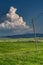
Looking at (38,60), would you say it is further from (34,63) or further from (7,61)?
(7,61)

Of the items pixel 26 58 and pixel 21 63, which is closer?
pixel 21 63

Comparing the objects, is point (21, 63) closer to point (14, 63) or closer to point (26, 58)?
point (14, 63)

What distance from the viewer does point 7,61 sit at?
38469 millimetres

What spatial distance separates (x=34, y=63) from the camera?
3812 cm

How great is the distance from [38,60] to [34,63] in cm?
191

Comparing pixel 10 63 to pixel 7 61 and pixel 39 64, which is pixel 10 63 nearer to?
pixel 7 61

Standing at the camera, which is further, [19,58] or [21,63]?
[19,58]

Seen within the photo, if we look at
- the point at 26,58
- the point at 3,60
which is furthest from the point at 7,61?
the point at 26,58

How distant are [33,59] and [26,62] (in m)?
2.54

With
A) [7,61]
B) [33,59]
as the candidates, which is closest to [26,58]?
[33,59]

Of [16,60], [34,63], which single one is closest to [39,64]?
[34,63]

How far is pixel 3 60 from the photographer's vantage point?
3900 centimetres

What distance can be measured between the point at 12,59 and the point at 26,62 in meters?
2.36

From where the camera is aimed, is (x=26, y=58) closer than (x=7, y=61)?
No
